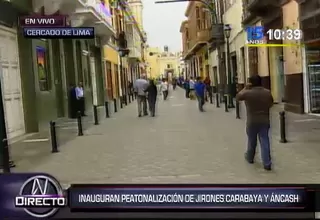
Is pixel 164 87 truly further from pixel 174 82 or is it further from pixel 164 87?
pixel 174 82

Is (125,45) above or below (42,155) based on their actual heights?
above

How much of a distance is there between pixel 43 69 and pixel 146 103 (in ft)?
1.94

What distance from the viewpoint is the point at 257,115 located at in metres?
3.65

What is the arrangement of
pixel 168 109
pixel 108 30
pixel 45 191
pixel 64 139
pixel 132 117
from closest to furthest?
pixel 45 191
pixel 108 30
pixel 64 139
pixel 132 117
pixel 168 109

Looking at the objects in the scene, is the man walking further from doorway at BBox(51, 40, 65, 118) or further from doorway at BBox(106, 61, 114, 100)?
doorway at BBox(51, 40, 65, 118)

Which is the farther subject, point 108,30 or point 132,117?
point 132,117

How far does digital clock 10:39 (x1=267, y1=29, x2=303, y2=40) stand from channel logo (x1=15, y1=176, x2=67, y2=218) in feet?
4.02

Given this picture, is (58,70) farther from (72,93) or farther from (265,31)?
(265,31)

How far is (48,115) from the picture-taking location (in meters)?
3.44

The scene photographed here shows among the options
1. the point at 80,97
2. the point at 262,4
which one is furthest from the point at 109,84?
the point at 262,4

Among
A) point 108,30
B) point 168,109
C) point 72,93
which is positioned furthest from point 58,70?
point 168,109

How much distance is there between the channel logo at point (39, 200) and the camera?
9.11 ft

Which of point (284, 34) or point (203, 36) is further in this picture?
point (203, 36)

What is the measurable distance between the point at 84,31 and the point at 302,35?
105 cm
